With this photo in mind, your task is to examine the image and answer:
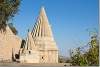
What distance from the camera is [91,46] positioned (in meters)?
8.27

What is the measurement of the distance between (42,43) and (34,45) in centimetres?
241

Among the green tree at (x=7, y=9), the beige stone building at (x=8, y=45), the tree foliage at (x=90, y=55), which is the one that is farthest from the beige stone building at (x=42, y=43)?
the tree foliage at (x=90, y=55)

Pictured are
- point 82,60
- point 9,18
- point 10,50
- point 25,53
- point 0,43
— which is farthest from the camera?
point 25,53

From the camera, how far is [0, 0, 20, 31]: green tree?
18370 millimetres

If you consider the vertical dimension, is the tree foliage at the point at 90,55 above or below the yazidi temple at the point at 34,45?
below

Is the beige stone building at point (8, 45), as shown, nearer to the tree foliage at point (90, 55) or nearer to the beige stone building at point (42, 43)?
the beige stone building at point (42, 43)

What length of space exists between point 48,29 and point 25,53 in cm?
731

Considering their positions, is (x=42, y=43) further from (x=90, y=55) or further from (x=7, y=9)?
(x=90, y=55)

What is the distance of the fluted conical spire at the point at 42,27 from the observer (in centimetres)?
4103

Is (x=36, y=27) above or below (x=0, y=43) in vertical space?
above

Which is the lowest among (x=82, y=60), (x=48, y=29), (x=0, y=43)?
(x=82, y=60)

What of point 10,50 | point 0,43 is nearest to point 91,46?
point 0,43

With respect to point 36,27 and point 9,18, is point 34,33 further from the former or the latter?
point 9,18

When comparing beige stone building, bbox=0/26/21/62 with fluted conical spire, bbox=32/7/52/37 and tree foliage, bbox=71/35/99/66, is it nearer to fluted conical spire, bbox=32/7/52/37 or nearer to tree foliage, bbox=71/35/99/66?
fluted conical spire, bbox=32/7/52/37
